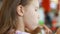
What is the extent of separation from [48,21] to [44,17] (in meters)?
0.10

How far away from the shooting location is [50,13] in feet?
11.3

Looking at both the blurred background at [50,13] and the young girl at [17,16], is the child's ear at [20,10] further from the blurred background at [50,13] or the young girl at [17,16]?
Result: the blurred background at [50,13]

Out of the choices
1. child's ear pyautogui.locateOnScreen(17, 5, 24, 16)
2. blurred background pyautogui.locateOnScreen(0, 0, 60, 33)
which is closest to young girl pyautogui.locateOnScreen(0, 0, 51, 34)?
child's ear pyautogui.locateOnScreen(17, 5, 24, 16)

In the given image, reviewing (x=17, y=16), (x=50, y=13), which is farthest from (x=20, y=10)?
(x=50, y=13)

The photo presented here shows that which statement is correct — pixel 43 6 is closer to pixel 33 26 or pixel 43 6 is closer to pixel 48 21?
pixel 48 21

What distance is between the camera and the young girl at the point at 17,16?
746 mm

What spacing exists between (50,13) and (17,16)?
2.71 metres

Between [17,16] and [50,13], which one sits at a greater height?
[17,16]

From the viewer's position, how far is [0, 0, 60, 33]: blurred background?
124 inches

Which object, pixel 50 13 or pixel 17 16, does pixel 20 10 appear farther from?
pixel 50 13

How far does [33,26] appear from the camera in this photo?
→ 2.60ft

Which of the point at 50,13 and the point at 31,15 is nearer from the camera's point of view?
the point at 31,15

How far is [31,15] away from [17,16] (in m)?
0.06

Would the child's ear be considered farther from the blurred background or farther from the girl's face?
the blurred background
